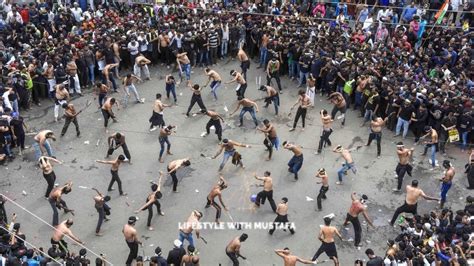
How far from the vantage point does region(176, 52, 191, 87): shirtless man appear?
23.2 meters

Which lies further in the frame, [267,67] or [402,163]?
[267,67]

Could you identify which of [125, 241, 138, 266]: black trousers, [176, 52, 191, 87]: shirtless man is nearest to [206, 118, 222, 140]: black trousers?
[176, 52, 191, 87]: shirtless man

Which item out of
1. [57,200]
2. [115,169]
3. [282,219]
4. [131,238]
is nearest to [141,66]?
[115,169]

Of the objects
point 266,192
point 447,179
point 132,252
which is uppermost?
point 447,179

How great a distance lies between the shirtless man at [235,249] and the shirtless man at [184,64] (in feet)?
29.1

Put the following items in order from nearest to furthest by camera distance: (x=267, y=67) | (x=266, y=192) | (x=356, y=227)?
(x=356, y=227) → (x=266, y=192) → (x=267, y=67)

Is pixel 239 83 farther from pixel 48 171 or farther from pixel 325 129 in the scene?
pixel 48 171

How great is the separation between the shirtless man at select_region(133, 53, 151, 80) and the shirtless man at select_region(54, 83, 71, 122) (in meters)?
2.88

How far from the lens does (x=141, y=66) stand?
23.5m

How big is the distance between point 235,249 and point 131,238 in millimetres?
2346

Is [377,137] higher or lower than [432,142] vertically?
lower

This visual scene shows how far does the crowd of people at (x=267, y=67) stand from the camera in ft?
57.6

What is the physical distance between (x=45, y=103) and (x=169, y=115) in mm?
4208

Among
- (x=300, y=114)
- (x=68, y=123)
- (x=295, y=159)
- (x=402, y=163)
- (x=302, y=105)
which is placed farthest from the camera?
(x=300, y=114)
